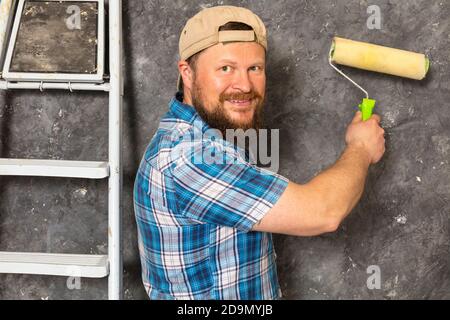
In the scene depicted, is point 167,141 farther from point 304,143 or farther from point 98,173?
point 304,143

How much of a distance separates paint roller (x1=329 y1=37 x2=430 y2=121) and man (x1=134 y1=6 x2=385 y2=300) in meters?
0.16

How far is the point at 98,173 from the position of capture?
1.25 meters

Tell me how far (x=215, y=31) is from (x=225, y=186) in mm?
358

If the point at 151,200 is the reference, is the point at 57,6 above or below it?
above

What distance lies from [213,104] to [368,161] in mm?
377

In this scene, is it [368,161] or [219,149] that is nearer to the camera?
[219,149]

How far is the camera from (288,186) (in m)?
1.01

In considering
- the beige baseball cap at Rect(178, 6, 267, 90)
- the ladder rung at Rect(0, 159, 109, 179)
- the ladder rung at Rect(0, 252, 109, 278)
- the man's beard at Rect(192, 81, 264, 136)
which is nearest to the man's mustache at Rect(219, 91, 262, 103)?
the man's beard at Rect(192, 81, 264, 136)

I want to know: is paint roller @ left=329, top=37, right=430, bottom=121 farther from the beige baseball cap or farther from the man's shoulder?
the man's shoulder

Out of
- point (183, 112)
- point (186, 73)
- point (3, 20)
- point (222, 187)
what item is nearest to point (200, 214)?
point (222, 187)

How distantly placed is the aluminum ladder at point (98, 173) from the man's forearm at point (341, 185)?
0.52 meters
